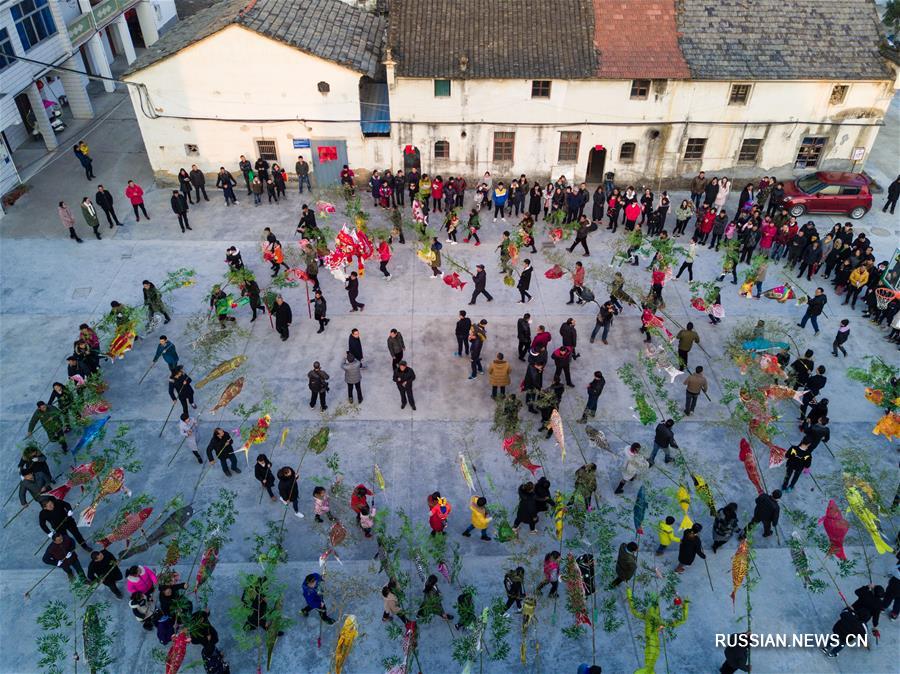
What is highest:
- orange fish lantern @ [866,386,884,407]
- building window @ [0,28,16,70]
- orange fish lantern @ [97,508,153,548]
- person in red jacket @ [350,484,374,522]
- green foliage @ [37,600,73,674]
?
building window @ [0,28,16,70]

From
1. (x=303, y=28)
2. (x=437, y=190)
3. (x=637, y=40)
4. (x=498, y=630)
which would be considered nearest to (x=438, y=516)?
(x=498, y=630)

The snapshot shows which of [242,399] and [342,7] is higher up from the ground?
[342,7]

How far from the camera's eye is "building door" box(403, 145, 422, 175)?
25359 millimetres

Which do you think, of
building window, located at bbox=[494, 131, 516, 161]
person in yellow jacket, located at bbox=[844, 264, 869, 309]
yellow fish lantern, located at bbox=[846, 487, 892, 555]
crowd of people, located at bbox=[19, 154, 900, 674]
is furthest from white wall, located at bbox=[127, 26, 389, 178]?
yellow fish lantern, located at bbox=[846, 487, 892, 555]

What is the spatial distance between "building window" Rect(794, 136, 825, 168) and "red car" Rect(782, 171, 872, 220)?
170 centimetres

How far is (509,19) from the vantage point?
24625mm

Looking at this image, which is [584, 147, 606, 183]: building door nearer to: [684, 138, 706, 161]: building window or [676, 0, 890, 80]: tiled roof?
[684, 138, 706, 161]: building window

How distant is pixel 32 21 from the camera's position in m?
26.1

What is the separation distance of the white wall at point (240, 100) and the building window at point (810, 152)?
15.8 meters

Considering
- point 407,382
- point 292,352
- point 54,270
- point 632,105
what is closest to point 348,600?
point 407,382

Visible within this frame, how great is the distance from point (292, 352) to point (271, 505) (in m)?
5.12

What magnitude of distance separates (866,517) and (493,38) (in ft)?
63.2

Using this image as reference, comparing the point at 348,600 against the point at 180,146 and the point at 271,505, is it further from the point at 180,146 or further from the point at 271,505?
the point at 180,146

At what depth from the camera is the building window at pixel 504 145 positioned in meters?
25.2
